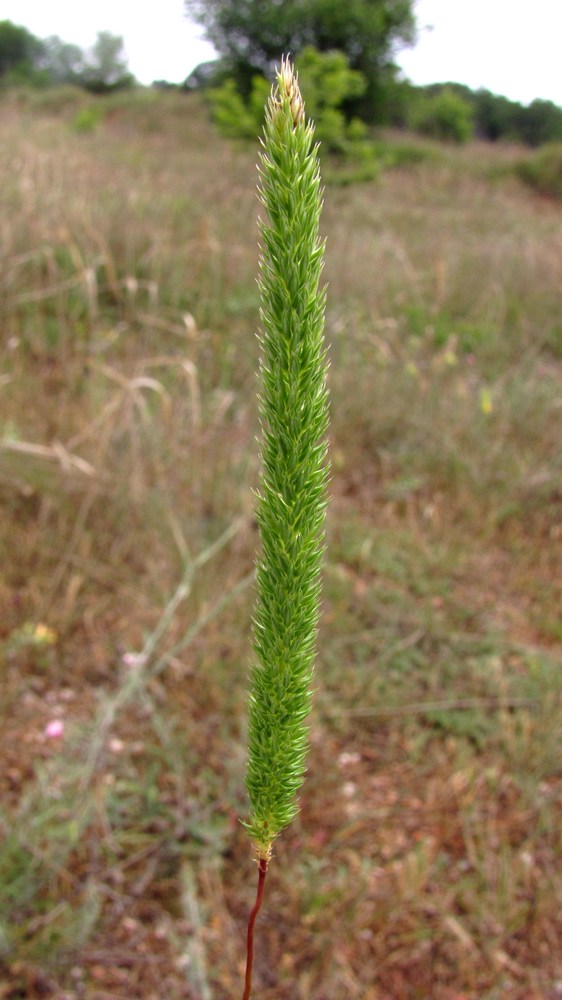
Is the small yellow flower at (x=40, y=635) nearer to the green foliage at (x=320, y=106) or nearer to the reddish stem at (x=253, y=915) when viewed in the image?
the reddish stem at (x=253, y=915)

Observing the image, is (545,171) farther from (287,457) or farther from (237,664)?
(287,457)

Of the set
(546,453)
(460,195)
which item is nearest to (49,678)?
(546,453)

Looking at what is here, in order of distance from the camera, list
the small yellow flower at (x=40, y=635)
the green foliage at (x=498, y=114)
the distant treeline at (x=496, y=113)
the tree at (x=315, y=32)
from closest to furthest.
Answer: the small yellow flower at (x=40, y=635)
the tree at (x=315, y=32)
the distant treeline at (x=496, y=113)
the green foliage at (x=498, y=114)

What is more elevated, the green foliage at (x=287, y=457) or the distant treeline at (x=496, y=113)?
the distant treeline at (x=496, y=113)

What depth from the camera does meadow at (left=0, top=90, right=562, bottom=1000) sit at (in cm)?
185

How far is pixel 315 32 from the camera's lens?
60.8 feet

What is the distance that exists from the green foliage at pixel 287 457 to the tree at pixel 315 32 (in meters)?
20.6

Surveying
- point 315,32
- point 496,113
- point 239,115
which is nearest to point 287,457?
point 239,115

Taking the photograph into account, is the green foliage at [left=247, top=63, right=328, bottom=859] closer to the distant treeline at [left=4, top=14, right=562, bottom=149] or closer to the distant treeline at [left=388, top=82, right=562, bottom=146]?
the distant treeline at [left=4, top=14, right=562, bottom=149]

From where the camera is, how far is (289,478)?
35cm

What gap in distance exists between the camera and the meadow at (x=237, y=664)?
1.85 meters

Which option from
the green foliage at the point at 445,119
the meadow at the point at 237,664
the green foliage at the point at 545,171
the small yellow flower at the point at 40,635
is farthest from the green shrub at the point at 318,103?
the green foliage at the point at 445,119

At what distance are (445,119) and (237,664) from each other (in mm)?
23549

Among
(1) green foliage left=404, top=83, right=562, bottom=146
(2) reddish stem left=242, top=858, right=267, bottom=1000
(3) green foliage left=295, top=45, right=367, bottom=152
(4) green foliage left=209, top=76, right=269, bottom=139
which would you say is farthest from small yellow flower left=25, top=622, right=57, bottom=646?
(1) green foliage left=404, top=83, right=562, bottom=146
